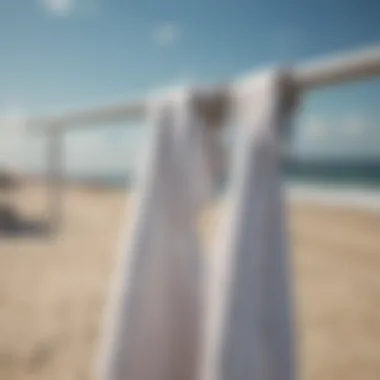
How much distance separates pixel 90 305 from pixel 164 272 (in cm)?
127

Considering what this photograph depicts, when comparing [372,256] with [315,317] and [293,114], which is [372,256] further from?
[293,114]

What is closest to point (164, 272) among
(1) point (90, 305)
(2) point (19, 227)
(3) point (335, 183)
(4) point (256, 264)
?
(4) point (256, 264)

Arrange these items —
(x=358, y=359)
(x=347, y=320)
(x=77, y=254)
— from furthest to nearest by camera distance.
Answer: (x=77, y=254) → (x=347, y=320) → (x=358, y=359)

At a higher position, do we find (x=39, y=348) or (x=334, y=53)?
(x=334, y=53)

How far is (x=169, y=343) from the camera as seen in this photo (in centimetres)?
60

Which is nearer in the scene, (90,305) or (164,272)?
(164,272)

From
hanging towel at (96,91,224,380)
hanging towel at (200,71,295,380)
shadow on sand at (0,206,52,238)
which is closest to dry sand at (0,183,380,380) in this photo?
shadow on sand at (0,206,52,238)

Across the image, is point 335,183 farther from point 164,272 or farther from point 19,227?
point 164,272

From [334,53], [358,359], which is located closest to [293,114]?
[334,53]

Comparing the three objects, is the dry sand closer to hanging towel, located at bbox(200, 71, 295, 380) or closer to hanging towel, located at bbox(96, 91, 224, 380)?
hanging towel, located at bbox(96, 91, 224, 380)

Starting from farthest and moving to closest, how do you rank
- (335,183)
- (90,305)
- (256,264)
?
(335,183), (90,305), (256,264)

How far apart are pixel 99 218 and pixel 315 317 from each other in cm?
277

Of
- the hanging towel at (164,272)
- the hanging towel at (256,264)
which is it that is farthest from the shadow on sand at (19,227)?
the hanging towel at (256,264)

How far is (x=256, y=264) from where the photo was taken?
1.61 feet
